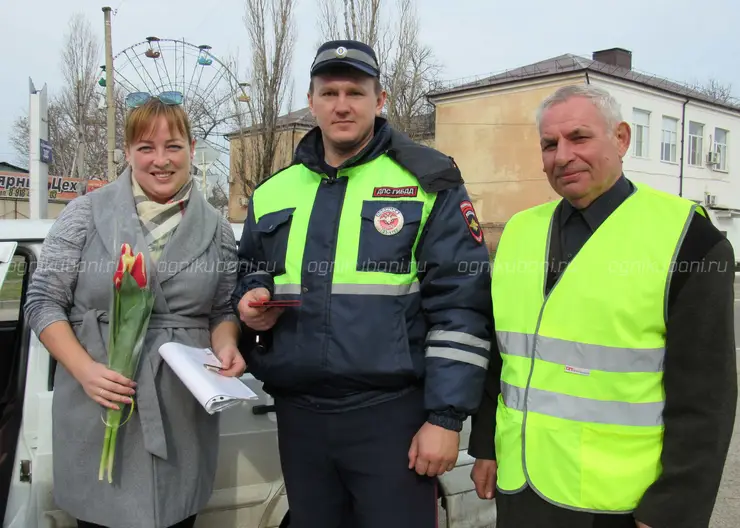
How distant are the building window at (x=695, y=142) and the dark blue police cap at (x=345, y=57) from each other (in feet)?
94.9

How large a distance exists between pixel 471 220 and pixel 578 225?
0.37 m

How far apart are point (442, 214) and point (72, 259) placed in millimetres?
1185

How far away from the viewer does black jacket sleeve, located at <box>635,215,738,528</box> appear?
1.59 meters

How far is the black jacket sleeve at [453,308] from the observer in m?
1.94

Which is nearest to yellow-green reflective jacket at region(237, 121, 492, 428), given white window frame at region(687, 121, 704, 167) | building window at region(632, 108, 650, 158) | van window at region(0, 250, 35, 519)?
van window at region(0, 250, 35, 519)

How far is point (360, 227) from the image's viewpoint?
82.1 inches

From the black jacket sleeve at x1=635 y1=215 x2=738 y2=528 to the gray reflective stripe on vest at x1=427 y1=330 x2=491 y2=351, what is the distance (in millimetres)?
551

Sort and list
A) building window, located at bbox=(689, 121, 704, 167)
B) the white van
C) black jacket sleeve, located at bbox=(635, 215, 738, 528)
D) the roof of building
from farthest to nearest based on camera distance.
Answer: building window, located at bbox=(689, 121, 704, 167)
the roof of building
the white van
black jacket sleeve, located at bbox=(635, 215, 738, 528)

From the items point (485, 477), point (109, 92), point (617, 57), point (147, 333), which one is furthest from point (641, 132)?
point (147, 333)

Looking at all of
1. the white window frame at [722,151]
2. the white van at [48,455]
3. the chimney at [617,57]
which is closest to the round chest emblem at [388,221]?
the white van at [48,455]

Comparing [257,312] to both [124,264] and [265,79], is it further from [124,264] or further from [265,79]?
[265,79]

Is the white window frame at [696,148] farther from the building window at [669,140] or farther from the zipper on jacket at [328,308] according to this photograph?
the zipper on jacket at [328,308]

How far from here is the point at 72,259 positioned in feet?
6.49

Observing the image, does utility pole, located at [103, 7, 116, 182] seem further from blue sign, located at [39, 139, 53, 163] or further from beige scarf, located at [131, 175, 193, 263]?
beige scarf, located at [131, 175, 193, 263]
